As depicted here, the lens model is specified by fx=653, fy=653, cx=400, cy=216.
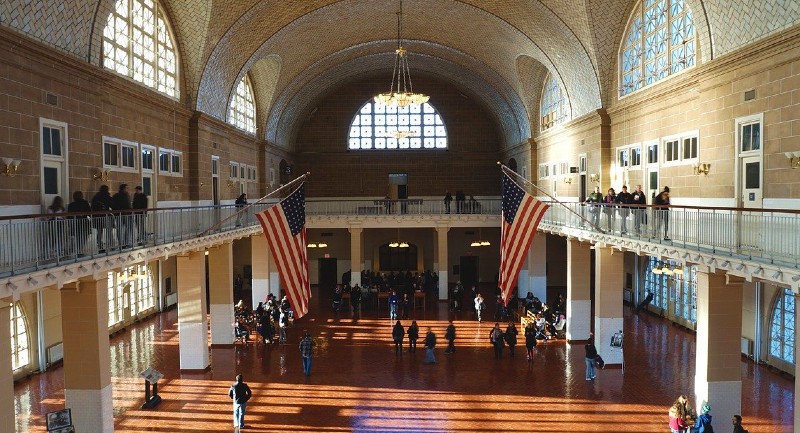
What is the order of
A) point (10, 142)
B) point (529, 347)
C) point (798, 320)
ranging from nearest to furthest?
point (798, 320), point (10, 142), point (529, 347)

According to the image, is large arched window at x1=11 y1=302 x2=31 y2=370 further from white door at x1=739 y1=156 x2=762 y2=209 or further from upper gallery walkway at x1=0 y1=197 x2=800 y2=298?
white door at x1=739 y1=156 x2=762 y2=209

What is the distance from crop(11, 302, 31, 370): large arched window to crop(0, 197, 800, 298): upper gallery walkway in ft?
18.6

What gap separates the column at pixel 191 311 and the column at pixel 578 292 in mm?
12232

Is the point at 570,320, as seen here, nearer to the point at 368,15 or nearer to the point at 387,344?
the point at 387,344

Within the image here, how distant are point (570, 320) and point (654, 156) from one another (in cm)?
646

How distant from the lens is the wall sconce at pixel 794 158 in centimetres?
1265

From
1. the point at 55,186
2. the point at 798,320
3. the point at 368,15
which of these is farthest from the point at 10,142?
the point at 368,15

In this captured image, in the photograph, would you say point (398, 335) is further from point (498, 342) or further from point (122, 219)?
point (122, 219)

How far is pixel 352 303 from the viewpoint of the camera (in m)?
29.4

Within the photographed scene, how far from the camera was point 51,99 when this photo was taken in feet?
43.7

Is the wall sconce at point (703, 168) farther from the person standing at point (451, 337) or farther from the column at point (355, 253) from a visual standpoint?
the column at point (355, 253)

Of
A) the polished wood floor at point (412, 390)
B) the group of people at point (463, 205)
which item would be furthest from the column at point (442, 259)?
the polished wood floor at point (412, 390)

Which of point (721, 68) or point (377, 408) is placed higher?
point (721, 68)

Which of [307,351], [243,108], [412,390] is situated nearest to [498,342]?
[412,390]
